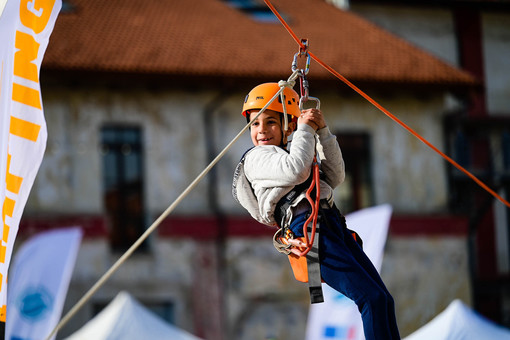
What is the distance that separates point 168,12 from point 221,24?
1379 mm

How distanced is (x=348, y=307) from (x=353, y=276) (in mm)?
8025

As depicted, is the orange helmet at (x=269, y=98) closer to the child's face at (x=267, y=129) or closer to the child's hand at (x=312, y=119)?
the child's face at (x=267, y=129)

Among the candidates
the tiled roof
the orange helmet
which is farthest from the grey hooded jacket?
the tiled roof

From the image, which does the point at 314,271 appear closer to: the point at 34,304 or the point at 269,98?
the point at 269,98

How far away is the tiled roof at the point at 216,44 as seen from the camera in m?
22.6

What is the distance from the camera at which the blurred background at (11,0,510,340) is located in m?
22.3

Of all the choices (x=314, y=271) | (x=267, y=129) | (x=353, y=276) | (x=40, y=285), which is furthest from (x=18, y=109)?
(x=40, y=285)

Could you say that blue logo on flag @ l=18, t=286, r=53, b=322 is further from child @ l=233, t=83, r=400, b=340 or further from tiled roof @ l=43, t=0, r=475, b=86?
child @ l=233, t=83, r=400, b=340

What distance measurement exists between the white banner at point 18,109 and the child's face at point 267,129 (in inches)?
61.4

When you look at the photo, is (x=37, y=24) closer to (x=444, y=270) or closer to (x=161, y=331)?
(x=161, y=331)

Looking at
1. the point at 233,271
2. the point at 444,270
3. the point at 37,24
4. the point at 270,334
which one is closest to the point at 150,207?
the point at 233,271

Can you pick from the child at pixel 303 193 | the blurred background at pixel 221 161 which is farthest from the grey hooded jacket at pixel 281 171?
the blurred background at pixel 221 161

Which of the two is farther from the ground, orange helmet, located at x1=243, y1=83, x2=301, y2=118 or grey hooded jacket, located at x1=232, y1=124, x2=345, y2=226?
orange helmet, located at x1=243, y1=83, x2=301, y2=118

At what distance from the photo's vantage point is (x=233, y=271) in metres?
22.8
